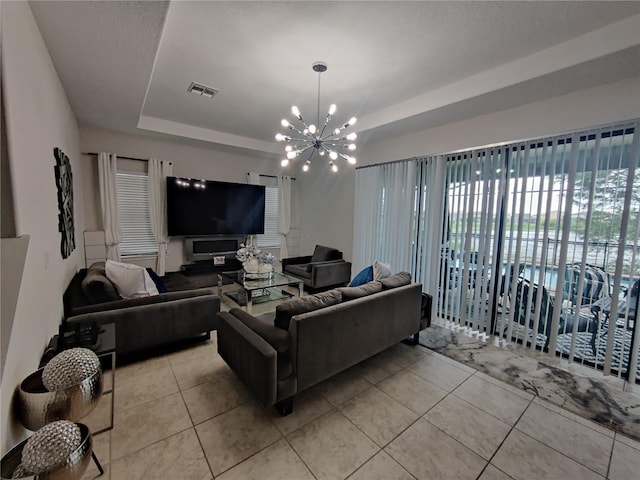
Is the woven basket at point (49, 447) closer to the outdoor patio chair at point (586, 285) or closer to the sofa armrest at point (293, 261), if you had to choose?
the outdoor patio chair at point (586, 285)

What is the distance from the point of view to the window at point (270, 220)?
6597 mm

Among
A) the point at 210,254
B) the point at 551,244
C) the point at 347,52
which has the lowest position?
the point at 210,254

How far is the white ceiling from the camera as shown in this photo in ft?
6.59

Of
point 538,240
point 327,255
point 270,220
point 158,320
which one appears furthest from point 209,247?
point 538,240

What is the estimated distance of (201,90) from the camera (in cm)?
342

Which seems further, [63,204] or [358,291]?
[63,204]

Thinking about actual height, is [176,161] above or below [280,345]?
above

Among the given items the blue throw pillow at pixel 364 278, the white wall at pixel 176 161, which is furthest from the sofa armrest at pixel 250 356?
the white wall at pixel 176 161

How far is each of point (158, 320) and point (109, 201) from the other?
3.22m

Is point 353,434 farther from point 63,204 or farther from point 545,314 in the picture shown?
point 63,204

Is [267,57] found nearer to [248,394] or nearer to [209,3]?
[209,3]

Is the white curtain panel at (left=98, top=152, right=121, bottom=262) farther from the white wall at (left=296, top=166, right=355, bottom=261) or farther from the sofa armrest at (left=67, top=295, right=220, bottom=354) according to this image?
the white wall at (left=296, top=166, right=355, bottom=261)

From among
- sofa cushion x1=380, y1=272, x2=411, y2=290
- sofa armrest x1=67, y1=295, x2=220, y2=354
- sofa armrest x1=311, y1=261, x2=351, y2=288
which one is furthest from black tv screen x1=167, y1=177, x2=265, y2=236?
sofa cushion x1=380, y1=272, x2=411, y2=290

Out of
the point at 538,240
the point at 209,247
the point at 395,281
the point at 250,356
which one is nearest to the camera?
the point at 250,356
